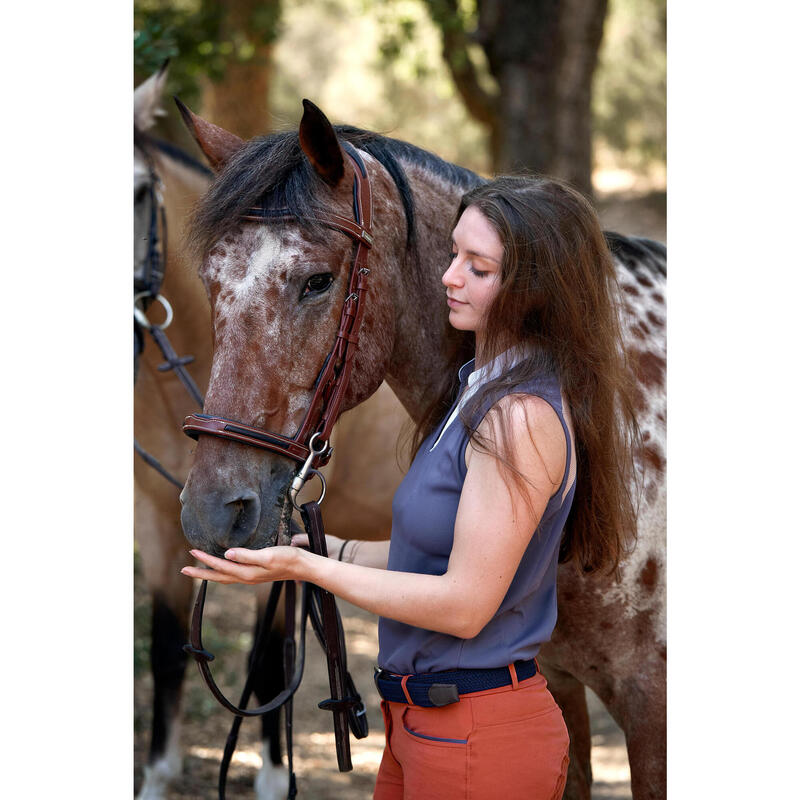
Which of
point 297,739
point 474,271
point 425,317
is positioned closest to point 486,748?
point 474,271

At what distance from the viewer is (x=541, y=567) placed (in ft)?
5.43

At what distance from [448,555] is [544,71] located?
5455 millimetres

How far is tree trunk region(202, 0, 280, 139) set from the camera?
6.75 m

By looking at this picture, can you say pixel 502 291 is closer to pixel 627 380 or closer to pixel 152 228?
pixel 627 380

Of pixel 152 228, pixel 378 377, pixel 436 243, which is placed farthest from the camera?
pixel 152 228

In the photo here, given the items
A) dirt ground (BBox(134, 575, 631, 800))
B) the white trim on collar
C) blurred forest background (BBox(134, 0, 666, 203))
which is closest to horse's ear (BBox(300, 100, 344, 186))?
the white trim on collar

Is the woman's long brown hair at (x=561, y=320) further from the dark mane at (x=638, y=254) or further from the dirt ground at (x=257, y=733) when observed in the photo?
the dirt ground at (x=257, y=733)

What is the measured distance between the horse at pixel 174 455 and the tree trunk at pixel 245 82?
3613 mm

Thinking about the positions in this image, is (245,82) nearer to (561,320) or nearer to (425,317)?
(425,317)

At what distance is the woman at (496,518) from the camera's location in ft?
4.99

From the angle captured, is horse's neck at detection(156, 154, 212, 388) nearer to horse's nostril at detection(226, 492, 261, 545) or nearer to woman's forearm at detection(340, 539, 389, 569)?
woman's forearm at detection(340, 539, 389, 569)

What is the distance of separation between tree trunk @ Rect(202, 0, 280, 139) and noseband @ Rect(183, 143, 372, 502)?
5.25m
